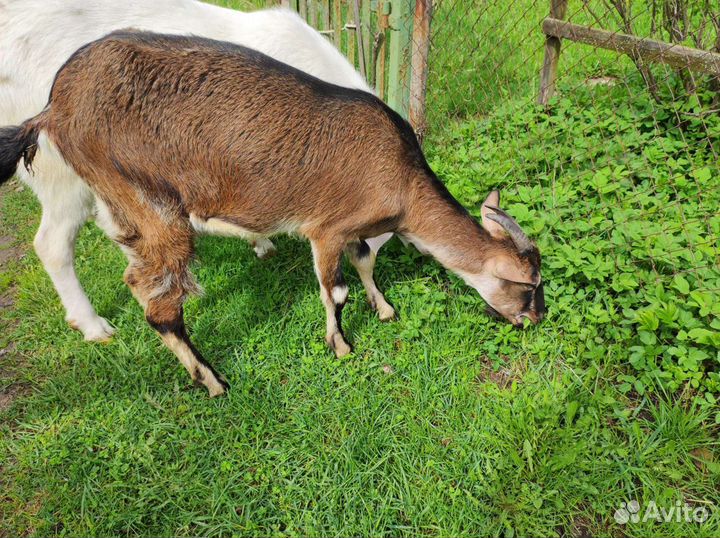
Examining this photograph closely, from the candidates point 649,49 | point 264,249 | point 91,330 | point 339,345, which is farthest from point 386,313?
point 649,49

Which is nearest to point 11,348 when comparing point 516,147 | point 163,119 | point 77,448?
point 77,448

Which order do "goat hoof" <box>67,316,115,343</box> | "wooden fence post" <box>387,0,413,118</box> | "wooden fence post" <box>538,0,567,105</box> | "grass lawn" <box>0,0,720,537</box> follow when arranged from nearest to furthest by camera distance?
"grass lawn" <box>0,0,720,537</box>, "goat hoof" <box>67,316,115,343</box>, "wooden fence post" <box>387,0,413,118</box>, "wooden fence post" <box>538,0,567,105</box>

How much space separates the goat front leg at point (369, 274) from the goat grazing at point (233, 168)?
0.15 meters

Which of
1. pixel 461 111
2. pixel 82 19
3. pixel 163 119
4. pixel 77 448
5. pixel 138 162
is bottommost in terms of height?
pixel 77 448

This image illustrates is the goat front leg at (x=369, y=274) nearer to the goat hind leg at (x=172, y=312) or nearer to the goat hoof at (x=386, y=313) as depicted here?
the goat hoof at (x=386, y=313)

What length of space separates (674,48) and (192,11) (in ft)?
9.29

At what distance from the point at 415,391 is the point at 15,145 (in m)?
2.13

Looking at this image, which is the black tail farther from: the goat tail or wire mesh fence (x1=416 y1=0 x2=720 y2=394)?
wire mesh fence (x1=416 y1=0 x2=720 y2=394)

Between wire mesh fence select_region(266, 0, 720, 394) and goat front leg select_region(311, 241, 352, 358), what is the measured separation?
1168 millimetres

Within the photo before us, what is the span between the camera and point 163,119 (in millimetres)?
2277

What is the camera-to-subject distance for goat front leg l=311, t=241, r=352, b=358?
264 cm

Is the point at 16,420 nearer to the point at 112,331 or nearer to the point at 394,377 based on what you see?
the point at 112,331

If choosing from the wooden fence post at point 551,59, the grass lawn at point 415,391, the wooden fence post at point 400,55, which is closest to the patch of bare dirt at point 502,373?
the grass lawn at point 415,391

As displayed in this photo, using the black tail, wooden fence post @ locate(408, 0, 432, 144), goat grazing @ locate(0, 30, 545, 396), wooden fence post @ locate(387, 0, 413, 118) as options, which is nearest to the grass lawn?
goat grazing @ locate(0, 30, 545, 396)
